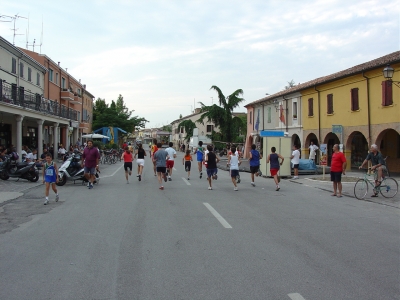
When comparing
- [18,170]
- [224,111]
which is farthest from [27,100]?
[224,111]

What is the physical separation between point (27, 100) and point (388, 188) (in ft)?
72.7

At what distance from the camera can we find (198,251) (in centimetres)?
607

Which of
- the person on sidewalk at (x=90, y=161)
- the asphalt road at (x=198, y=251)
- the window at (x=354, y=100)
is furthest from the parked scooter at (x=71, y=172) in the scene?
the window at (x=354, y=100)

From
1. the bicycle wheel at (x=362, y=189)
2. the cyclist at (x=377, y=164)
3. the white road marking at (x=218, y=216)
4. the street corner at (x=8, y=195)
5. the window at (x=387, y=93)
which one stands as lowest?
the white road marking at (x=218, y=216)

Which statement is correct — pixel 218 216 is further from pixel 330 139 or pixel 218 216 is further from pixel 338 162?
pixel 330 139

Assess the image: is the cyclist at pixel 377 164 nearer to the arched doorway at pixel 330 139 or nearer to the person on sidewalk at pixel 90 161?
the person on sidewalk at pixel 90 161

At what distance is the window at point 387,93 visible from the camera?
2089 cm

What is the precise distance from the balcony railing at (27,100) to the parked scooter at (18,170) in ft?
18.1

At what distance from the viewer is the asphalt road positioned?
4562 millimetres

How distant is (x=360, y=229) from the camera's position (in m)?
8.04

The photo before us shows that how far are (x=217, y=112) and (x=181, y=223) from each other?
43.0 metres

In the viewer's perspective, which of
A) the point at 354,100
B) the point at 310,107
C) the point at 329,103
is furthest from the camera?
the point at 310,107

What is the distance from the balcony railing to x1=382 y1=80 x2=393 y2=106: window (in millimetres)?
20682

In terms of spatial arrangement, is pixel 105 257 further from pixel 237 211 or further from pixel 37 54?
pixel 37 54
